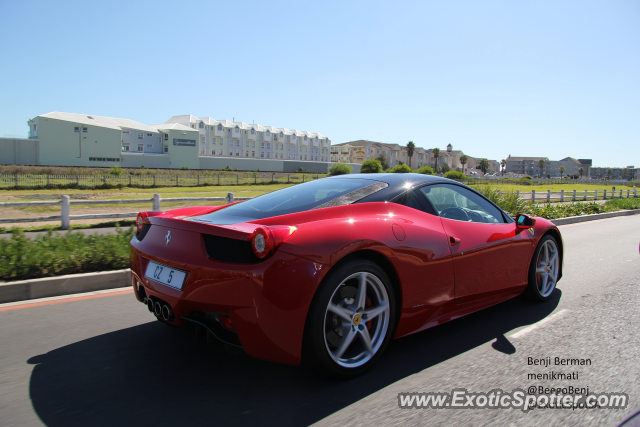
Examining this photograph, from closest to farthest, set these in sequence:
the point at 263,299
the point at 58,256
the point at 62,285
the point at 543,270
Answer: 1. the point at 263,299
2. the point at 543,270
3. the point at 62,285
4. the point at 58,256

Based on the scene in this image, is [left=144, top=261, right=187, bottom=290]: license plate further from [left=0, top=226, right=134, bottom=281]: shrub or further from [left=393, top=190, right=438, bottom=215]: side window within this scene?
[left=0, top=226, right=134, bottom=281]: shrub

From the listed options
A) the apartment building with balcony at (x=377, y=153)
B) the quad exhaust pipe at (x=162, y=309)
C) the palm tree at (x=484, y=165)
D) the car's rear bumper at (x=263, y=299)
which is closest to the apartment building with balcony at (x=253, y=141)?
the apartment building with balcony at (x=377, y=153)

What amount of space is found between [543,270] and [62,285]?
203 inches

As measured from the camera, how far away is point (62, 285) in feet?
15.9

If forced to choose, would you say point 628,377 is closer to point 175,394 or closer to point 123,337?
point 175,394

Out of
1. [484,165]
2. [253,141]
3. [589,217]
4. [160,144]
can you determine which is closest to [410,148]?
[253,141]

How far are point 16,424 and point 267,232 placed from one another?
1.63 m

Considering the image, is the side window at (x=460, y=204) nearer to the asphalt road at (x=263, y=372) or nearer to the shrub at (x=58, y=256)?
the asphalt road at (x=263, y=372)

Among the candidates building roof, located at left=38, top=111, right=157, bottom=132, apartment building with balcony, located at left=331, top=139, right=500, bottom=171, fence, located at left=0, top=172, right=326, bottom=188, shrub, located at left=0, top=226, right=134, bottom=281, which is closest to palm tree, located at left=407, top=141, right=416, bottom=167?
apartment building with balcony, located at left=331, top=139, right=500, bottom=171

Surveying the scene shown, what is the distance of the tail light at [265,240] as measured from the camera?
8.11 ft

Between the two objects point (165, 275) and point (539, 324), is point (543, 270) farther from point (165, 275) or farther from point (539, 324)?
point (165, 275)

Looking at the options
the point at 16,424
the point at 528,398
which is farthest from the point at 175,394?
the point at 528,398

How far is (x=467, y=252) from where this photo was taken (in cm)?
351

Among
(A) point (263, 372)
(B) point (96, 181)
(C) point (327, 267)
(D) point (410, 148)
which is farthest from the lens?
(D) point (410, 148)
